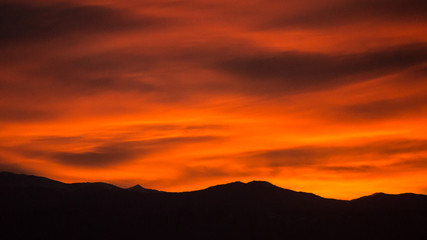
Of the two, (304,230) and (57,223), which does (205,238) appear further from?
(57,223)

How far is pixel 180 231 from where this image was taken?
642 feet

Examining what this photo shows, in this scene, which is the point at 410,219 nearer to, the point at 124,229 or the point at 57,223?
the point at 124,229

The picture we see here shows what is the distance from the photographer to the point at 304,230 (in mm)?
195750

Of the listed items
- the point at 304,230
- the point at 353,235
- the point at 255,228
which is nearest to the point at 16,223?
the point at 255,228

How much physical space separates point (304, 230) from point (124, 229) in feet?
201

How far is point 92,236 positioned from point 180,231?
29.3 metres

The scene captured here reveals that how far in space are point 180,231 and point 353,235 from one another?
57467 mm

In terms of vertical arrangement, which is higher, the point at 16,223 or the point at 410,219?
the point at 410,219

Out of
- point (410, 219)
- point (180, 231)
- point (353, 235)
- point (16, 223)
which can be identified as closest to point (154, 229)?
point (180, 231)

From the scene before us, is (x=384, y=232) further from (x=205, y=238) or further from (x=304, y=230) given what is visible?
(x=205, y=238)

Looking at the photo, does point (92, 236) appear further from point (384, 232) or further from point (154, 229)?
point (384, 232)

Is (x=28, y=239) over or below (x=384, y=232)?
below

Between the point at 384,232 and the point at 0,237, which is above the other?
the point at 384,232

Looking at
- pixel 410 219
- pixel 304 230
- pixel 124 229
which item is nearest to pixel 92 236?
pixel 124 229
